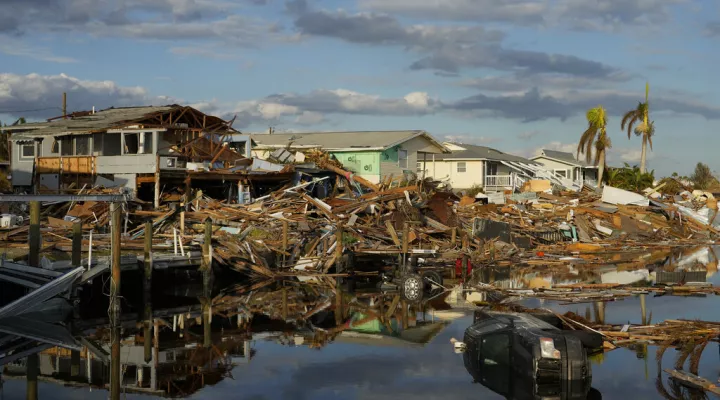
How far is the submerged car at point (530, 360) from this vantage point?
16641 millimetres

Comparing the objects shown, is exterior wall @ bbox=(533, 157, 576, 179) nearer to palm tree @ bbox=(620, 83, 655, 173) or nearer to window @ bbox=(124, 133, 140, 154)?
palm tree @ bbox=(620, 83, 655, 173)

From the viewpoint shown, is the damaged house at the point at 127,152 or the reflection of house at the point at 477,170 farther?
the reflection of house at the point at 477,170

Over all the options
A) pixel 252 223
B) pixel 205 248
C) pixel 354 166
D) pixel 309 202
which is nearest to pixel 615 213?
pixel 354 166

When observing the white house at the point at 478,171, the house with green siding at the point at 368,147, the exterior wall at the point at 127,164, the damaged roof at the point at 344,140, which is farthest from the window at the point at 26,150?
the white house at the point at 478,171

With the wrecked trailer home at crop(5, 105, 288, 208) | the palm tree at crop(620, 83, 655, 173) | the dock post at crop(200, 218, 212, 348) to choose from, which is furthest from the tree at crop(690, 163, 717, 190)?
the dock post at crop(200, 218, 212, 348)

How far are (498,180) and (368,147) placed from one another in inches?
697

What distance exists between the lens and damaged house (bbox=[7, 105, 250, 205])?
40594 millimetres

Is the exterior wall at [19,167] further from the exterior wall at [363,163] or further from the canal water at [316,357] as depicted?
the canal water at [316,357]

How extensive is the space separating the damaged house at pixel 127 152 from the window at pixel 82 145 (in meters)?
0.03

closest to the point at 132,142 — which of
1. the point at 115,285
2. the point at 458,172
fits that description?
the point at 115,285

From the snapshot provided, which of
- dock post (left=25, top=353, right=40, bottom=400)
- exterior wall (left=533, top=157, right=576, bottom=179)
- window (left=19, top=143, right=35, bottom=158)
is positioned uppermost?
exterior wall (left=533, top=157, right=576, bottom=179)

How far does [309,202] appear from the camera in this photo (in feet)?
129

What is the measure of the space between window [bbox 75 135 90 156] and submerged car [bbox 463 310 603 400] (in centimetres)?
2888

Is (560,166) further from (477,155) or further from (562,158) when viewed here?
(477,155)
